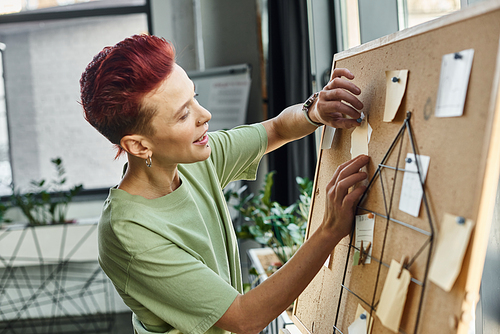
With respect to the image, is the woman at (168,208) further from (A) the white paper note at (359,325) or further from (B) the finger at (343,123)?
(A) the white paper note at (359,325)

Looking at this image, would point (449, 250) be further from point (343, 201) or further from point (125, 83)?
point (125, 83)

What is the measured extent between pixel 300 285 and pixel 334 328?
154 millimetres

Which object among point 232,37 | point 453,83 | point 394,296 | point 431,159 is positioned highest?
point 232,37

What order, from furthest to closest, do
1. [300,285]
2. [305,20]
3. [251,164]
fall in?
[305,20], [251,164], [300,285]

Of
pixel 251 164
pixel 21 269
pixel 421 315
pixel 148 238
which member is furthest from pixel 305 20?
pixel 21 269

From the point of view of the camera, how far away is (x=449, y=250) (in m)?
0.56

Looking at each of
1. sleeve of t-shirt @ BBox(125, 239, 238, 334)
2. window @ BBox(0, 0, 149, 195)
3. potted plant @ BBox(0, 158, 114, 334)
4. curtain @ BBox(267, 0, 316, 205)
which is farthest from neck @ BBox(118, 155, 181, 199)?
window @ BBox(0, 0, 149, 195)

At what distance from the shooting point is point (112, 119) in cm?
90

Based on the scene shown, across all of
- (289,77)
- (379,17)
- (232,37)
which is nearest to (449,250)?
(379,17)

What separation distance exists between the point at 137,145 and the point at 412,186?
0.58 metres

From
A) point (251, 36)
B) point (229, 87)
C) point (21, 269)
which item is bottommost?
point (21, 269)

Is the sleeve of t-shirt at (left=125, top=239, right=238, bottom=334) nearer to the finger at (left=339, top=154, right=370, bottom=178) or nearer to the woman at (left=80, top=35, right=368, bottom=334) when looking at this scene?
the woman at (left=80, top=35, right=368, bottom=334)

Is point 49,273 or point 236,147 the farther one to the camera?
point 49,273

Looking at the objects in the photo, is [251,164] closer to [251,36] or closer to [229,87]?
[229,87]
